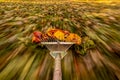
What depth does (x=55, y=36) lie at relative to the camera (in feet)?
11.2

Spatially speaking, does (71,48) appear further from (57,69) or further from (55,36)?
(57,69)

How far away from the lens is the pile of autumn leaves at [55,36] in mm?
3364

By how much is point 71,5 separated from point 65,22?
1.21m

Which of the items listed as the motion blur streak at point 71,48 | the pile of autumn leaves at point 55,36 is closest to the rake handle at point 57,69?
the motion blur streak at point 71,48

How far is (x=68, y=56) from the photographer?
329 cm

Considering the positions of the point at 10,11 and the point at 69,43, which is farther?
the point at 10,11

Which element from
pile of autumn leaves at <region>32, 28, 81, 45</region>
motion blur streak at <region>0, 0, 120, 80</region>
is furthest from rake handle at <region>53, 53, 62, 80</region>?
pile of autumn leaves at <region>32, 28, 81, 45</region>

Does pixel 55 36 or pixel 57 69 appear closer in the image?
pixel 57 69

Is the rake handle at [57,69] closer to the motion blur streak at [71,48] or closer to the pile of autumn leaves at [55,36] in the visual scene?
the motion blur streak at [71,48]

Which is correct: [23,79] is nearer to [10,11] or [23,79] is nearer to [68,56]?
[68,56]

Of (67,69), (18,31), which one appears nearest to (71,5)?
(18,31)

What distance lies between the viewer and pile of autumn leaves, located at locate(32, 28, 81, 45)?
11.0 feet

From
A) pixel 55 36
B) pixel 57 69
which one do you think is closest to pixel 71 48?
pixel 55 36

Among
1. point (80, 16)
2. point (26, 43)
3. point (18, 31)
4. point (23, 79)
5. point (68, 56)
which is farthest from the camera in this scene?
point (80, 16)
